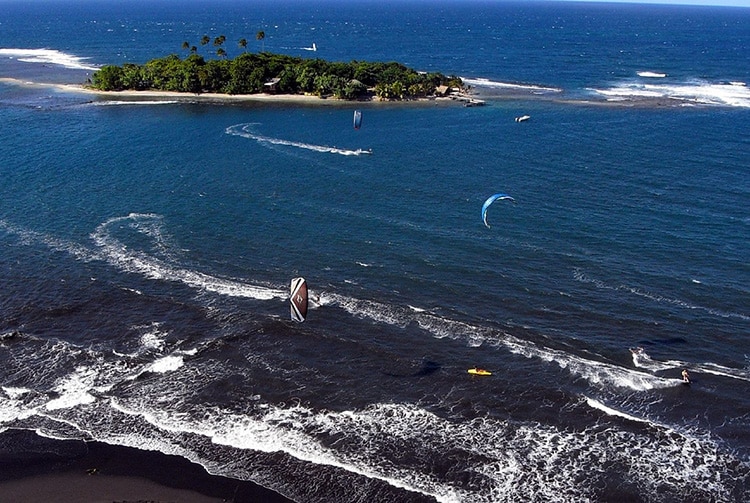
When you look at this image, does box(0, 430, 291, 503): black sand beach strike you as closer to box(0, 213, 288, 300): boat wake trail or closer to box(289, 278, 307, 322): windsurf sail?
box(289, 278, 307, 322): windsurf sail

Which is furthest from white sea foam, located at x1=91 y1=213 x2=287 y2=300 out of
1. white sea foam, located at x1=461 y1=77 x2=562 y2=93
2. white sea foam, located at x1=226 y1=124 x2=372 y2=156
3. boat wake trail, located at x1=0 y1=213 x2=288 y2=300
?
white sea foam, located at x1=461 y1=77 x2=562 y2=93

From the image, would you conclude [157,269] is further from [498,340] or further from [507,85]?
[507,85]

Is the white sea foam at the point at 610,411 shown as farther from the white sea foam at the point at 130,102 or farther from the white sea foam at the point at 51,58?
the white sea foam at the point at 51,58

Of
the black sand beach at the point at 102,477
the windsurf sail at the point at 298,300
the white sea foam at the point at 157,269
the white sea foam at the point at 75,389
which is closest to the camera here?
the black sand beach at the point at 102,477

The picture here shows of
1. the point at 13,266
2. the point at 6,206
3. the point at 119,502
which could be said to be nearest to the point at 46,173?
the point at 6,206

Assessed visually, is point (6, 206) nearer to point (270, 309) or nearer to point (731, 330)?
point (270, 309)

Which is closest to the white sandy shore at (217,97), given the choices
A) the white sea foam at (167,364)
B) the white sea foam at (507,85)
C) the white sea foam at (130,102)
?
the white sea foam at (130,102)

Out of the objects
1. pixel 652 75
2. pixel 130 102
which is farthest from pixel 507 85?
pixel 130 102
